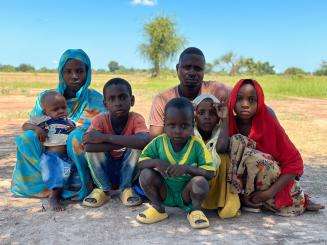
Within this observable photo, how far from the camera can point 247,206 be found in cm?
391

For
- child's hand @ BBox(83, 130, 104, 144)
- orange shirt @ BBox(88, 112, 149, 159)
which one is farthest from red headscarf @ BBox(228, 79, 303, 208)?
child's hand @ BBox(83, 130, 104, 144)

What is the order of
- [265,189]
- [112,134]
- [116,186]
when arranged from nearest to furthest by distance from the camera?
[265,189] < [112,134] < [116,186]

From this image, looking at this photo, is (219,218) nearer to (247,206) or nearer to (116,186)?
(247,206)

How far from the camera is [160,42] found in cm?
5091

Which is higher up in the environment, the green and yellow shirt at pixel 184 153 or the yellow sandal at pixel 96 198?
the green and yellow shirt at pixel 184 153

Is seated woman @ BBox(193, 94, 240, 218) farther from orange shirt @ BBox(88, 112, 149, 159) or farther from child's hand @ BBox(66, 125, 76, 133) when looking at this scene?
child's hand @ BBox(66, 125, 76, 133)

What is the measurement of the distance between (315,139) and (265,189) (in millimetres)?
5011

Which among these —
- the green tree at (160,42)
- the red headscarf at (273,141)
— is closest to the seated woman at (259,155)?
the red headscarf at (273,141)

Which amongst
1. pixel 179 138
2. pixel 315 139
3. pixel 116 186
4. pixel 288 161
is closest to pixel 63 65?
pixel 116 186

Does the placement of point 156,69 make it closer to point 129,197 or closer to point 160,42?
point 160,42

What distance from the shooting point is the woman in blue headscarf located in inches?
163

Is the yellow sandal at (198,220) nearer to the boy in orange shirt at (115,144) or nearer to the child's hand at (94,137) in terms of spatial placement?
the boy in orange shirt at (115,144)

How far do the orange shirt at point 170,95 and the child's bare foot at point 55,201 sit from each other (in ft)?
3.55

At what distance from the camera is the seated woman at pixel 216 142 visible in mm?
3586
